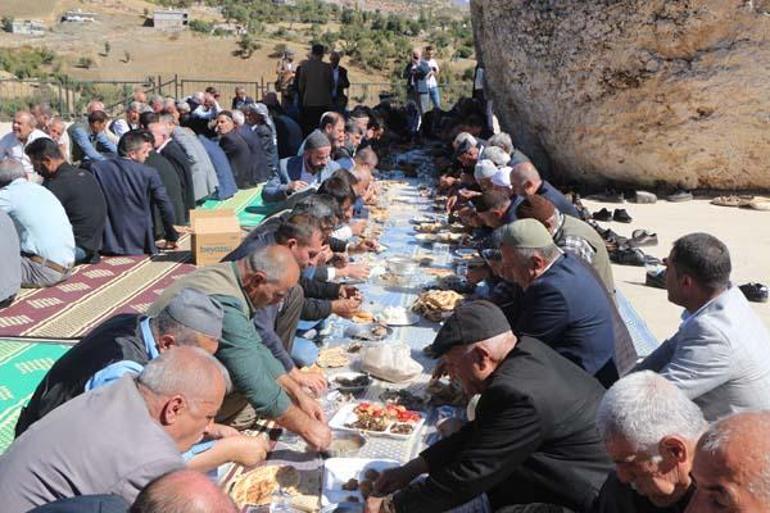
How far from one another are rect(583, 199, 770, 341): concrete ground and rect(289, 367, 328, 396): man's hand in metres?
3.42

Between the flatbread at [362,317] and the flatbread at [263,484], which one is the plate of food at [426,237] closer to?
the flatbread at [362,317]

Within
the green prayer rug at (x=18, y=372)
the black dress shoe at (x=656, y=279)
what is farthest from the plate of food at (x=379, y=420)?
the black dress shoe at (x=656, y=279)

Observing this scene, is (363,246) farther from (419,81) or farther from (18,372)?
(419,81)

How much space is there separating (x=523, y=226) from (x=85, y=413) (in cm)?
288

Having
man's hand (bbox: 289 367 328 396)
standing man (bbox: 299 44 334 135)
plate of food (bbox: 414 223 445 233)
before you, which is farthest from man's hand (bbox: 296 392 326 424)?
standing man (bbox: 299 44 334 135)

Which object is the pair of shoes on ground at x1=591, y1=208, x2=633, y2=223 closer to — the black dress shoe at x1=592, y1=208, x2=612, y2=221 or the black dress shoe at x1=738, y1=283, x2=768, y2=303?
the black dress shoe at x1=592, y1=208, x2=612, y2=221

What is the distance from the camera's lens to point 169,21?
58.1m

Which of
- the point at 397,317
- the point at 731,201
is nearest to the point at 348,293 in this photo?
the point at 397,317

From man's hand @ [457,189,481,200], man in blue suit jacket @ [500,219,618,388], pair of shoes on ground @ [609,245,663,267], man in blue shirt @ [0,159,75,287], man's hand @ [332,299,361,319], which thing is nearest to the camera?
man in blue suit jacket @ [500,219,618,388]

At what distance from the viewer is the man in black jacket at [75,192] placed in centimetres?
854

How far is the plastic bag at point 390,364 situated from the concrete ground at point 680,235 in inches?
109

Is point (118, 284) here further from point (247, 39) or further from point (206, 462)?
point (247, 39)

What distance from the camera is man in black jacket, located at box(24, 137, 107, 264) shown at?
28.0 ft

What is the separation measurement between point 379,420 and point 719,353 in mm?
1871
